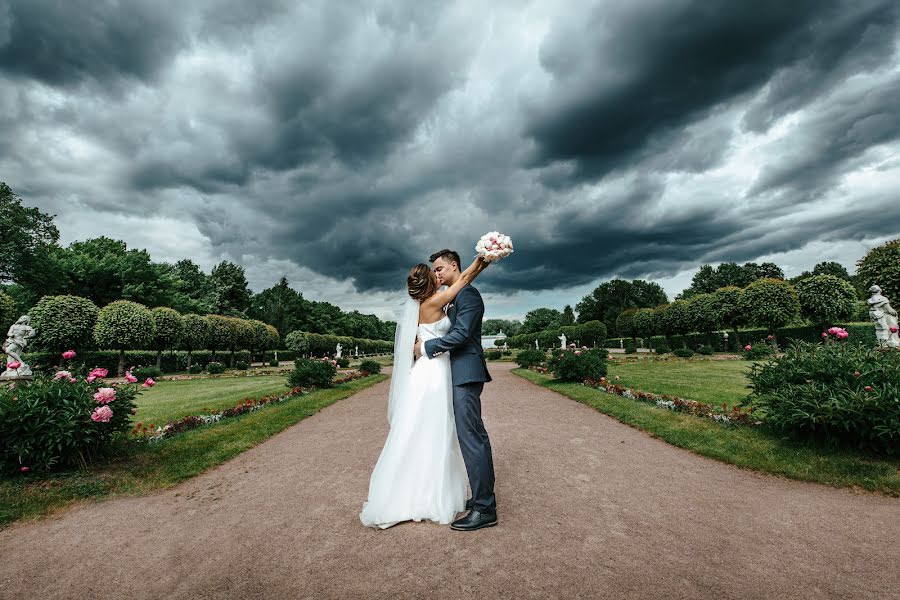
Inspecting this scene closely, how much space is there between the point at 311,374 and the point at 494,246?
41.4 ft

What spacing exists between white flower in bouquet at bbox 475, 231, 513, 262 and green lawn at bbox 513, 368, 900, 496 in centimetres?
439

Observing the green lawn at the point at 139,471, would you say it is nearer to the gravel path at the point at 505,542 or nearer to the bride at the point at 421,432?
the gravel path at the point at 505,542

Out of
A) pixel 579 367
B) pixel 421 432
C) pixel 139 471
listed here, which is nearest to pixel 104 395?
pixel 139 471

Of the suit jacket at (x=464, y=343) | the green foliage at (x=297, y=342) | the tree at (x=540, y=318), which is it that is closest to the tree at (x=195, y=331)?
the green foliage at (x=297, y=342)

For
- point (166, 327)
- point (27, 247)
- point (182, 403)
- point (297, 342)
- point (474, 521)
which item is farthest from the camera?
point (297, 342)

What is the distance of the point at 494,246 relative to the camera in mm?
3732

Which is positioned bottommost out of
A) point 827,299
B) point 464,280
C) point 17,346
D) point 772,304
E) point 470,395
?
point 470,395

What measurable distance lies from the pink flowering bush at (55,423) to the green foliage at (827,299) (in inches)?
1472

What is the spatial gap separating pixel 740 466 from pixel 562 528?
130 inches

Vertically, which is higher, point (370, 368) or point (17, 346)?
point (17, 346)

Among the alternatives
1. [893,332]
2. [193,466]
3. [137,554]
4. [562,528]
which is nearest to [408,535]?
[562,528]

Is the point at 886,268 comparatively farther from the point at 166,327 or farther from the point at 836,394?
the point at 166,327

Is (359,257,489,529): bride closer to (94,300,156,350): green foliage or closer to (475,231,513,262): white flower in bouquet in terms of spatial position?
(475,231,513,262): white flower in bouquet

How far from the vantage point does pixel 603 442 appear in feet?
21.2
